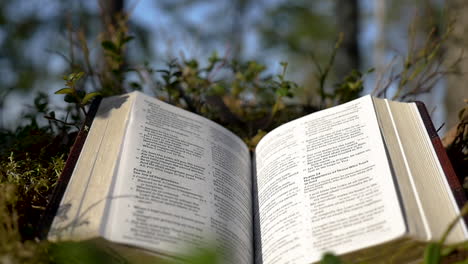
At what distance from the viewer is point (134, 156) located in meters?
0.92

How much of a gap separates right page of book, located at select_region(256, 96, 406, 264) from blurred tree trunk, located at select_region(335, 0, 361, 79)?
75.2 inches

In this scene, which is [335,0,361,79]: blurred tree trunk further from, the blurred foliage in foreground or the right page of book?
the right page of book

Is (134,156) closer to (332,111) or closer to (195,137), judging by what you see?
(195,137)

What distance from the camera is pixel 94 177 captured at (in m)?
0.88

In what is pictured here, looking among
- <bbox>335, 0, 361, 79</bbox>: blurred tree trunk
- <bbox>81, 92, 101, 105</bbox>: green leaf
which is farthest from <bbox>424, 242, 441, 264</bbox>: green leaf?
<bbox>335, 0, 361, 79</bbox>: blurred tree trunk

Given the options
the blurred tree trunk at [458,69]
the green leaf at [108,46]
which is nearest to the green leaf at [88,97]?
the green leaf at [108,46]

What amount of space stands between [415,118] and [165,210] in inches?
22.3

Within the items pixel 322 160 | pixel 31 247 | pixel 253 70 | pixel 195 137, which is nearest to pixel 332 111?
pixel 322 160

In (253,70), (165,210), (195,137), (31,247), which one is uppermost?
(253,70)

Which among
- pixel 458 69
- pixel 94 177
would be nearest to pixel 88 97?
pixel 94 177

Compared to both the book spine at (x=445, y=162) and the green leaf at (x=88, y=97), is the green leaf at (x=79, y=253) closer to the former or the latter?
the green leaf at (x=88, y=97)

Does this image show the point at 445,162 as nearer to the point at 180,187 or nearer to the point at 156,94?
the point at 180,187

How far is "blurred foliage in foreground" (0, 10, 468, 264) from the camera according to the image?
0.76 metres

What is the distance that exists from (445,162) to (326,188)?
0.77 feet
